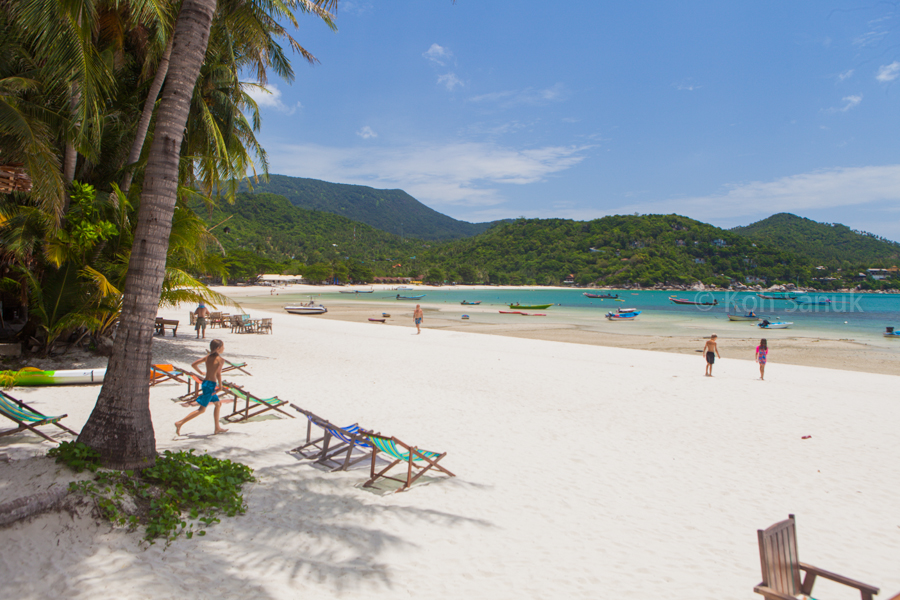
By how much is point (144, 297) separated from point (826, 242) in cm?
16857

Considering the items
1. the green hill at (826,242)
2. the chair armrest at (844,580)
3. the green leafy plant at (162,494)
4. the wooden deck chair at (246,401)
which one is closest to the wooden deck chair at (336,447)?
the wooden deck chair at (246,401)

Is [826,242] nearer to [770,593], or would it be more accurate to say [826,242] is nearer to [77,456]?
[770,593]

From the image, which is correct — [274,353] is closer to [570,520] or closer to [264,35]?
→ [264,35]

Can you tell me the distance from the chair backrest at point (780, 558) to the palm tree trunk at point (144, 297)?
4494 mm

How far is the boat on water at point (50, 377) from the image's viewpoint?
771 cm

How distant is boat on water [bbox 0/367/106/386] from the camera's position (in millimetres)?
7707

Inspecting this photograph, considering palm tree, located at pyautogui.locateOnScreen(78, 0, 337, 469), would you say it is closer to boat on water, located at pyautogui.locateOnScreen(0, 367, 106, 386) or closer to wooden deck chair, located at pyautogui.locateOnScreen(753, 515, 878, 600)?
wooden deck chair, located at pyautogui.locateOnScreen(753, 515, 878, 600)

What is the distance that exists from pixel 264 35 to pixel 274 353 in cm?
819

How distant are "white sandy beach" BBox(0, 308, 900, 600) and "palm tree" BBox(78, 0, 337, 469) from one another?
487 millimetres

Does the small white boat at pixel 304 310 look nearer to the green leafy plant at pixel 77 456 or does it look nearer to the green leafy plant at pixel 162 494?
the green leafy plant at pixel 162 494

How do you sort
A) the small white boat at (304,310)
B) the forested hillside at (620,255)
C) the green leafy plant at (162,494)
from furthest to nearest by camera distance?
the forested hillside at (620,255) < the small white boat at (304,310) < the green leafy plant at (162,494)

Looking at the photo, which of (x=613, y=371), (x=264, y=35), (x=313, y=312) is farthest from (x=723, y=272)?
(x=264, y=35)

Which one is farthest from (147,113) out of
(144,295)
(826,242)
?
(826,242)

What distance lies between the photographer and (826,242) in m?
132
